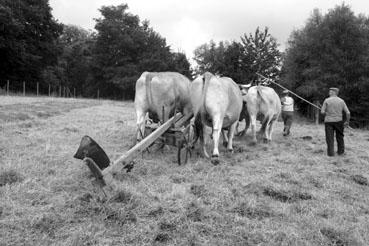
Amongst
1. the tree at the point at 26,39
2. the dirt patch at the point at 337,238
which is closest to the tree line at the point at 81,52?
the tree at the point at 26,39

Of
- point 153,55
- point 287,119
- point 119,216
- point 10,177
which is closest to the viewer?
point 119,216

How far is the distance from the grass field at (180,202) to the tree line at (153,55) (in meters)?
8.09

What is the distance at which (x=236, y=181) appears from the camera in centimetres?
526

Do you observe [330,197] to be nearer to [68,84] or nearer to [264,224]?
[264,224]

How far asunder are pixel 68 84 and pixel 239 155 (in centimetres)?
5295

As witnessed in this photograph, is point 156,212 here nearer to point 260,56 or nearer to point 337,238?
point 337,238

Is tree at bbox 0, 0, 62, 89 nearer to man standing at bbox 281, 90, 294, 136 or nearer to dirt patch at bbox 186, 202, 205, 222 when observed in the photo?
man standing at bbox 281, 90, 294, 136

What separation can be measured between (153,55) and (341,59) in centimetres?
2823

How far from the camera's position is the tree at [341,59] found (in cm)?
2881

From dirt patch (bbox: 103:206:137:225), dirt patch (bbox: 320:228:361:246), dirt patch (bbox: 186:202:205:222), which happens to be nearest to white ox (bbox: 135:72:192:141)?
dirt patch (bbox: 186:202:205:222)

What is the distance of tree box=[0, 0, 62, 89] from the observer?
32.8 metres

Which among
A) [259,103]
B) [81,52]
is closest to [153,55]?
[81,52]

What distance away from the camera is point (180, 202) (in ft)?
13.3

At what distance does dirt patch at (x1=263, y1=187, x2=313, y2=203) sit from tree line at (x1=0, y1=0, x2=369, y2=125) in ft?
29.2
